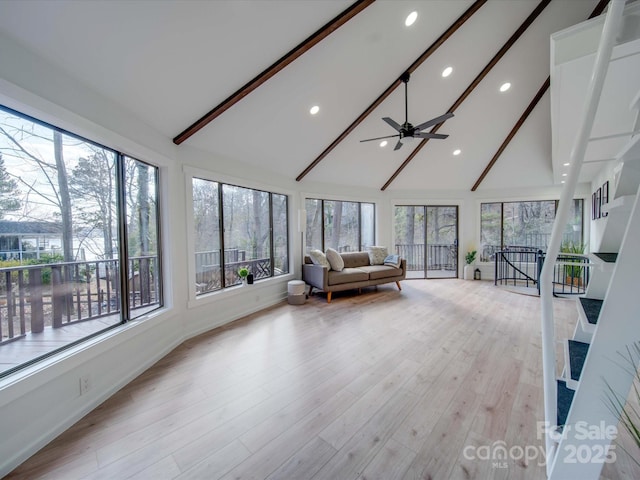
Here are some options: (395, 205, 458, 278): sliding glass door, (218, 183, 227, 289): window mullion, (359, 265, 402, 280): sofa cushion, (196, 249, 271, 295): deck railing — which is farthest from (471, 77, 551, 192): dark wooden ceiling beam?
(218, 183, 227, 289): window mullion

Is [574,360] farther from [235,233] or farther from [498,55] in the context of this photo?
[498,55]

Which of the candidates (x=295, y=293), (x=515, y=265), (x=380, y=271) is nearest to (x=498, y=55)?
(x=380, y=271)

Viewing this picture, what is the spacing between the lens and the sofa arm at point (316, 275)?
4852 millimetres

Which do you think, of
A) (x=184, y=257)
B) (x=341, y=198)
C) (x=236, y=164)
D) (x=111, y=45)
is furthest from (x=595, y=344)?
(x=341, y=198)

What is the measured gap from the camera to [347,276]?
5.04m

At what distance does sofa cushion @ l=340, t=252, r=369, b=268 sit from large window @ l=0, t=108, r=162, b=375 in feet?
12.5

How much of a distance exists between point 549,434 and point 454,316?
9.26ft

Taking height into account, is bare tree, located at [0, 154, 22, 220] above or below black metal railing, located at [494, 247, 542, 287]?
above

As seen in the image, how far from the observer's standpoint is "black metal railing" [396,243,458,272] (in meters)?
7.32

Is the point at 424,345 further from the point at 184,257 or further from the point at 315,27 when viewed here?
the point at 315,27

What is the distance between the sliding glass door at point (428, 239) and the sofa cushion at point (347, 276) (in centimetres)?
247

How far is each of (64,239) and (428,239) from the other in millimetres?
7300

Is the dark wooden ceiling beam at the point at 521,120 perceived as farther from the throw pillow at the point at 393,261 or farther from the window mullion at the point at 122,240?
the window mullion at the point at 122,240

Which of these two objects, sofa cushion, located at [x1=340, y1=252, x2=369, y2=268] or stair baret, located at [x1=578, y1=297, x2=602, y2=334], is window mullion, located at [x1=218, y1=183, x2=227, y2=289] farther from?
stair baret, located at [x1=578, y1=297, x2=602, y2=334]
